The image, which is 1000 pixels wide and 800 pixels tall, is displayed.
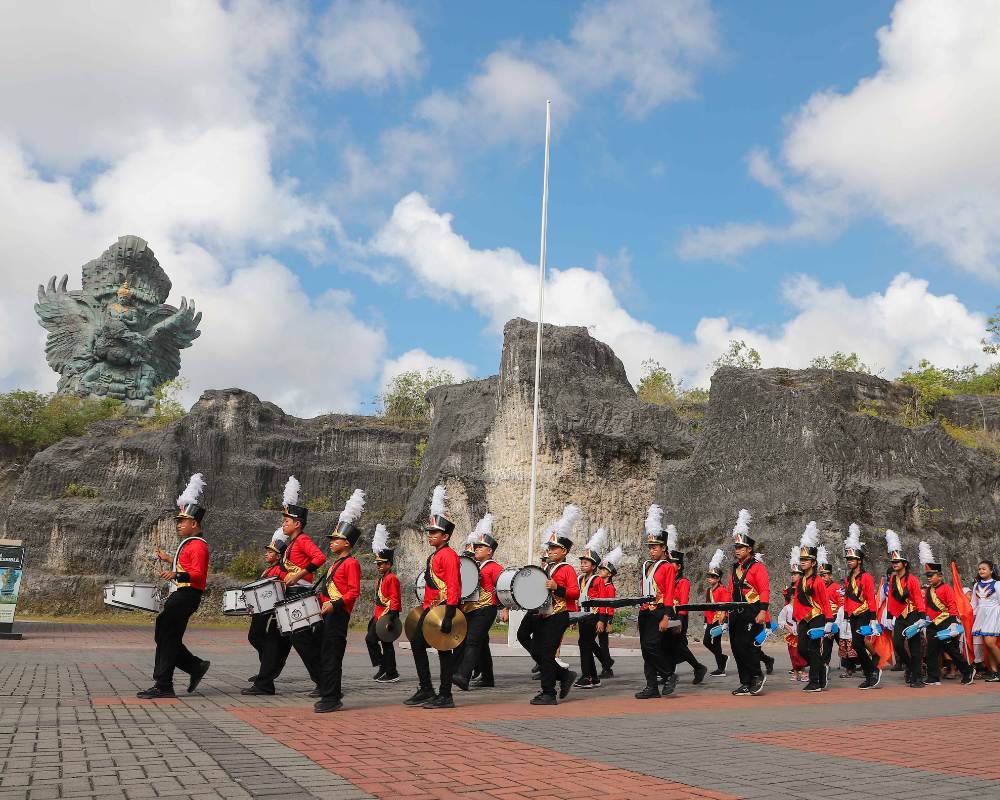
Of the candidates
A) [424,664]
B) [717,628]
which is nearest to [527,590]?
[424,664]

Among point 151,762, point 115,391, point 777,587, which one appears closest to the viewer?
point 151,762

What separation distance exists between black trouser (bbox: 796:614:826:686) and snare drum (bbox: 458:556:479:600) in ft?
15.1

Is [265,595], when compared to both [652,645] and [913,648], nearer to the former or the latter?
[652,645]

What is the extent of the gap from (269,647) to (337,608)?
1.35 meters

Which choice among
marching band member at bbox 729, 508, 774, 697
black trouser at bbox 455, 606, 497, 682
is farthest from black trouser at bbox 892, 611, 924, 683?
black trouser at bbox 455, 606, 497, 682

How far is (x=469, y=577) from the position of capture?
33.0 feet

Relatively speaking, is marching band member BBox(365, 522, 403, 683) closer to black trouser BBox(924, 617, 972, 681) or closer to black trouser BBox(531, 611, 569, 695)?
black trouser BBox(531, 611, 569, 695)

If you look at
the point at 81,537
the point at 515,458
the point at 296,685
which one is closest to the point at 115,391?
the point at 81,537

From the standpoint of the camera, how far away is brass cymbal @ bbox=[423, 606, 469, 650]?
9156 millimetres

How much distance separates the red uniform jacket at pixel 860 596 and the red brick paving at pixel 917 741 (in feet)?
12.0

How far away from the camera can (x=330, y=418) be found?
4250 cm

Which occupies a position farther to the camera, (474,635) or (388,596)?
(388,596)

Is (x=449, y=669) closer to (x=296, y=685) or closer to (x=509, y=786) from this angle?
(x=296, y=685)

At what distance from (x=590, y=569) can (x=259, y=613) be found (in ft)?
16.0
